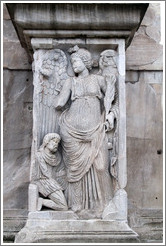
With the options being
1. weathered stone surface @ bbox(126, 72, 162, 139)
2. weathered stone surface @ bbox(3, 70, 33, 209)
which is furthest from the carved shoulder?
weathered stone surface @ bbox(3, 70, 33, 209)

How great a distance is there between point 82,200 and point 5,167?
1.51m

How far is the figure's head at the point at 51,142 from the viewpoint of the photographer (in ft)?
16.6

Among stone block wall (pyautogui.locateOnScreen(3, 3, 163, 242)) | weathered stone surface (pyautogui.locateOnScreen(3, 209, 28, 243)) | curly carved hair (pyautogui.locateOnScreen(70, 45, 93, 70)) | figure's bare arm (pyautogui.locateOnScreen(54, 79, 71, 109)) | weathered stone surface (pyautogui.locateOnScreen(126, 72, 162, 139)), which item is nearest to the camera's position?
figure's bare arm (pyautogui.locateOnScreen(54, 79, 71, 109))

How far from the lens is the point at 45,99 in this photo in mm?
5262

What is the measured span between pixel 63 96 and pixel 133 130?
147 centimetres

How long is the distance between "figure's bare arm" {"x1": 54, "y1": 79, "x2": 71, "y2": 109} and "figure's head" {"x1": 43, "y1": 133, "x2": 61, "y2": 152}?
35cm

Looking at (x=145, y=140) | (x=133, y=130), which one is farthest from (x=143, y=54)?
(x=145, y=140)

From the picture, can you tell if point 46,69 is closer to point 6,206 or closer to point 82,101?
point 82,101

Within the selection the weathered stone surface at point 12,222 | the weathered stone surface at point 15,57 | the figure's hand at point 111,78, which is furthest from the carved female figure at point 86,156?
the weathered stone surface at point 15,57

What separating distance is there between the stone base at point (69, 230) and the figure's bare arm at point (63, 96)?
1.18m

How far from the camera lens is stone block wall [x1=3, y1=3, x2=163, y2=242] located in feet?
19.9

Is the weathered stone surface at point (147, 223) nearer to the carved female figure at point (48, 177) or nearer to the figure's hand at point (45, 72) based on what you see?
the carved female figure at point (48, 177)

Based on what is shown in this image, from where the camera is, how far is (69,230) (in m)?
4.85

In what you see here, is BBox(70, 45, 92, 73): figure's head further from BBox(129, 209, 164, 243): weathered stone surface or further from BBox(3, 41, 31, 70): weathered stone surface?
BBox(129, 209, 164, 243): weathered stone surface
